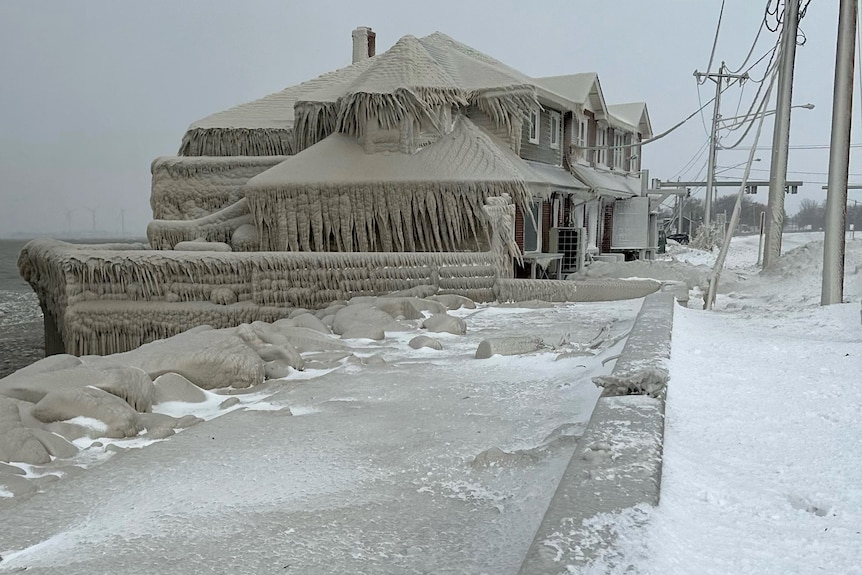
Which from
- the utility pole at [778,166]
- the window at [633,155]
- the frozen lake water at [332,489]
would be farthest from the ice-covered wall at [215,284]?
the window at [633,155]

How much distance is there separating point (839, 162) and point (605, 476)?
25.9ft

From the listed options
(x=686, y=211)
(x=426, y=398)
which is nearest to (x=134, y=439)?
(x=426, y=398)

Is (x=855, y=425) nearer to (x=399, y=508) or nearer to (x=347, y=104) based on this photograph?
(x=399, y=508)

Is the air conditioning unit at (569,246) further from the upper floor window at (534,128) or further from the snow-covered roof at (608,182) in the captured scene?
the upper floor window at (534,128)

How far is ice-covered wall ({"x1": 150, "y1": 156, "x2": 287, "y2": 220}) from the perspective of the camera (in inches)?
741

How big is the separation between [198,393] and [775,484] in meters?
4.00

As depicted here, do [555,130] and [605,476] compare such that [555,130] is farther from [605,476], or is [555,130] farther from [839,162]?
[605,476]

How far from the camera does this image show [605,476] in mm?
2404

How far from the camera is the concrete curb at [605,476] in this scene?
6.28ft

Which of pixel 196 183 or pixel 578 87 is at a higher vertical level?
pixel 578 87

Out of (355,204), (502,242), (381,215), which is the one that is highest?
(355,204)

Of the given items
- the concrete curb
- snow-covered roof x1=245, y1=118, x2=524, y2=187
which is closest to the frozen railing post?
snow-covered roof x1=245, y1=118, x2=524, y2=187

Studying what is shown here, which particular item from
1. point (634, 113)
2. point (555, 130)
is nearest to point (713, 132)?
point (634, 113)

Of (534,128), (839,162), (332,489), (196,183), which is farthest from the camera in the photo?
(534,128)
